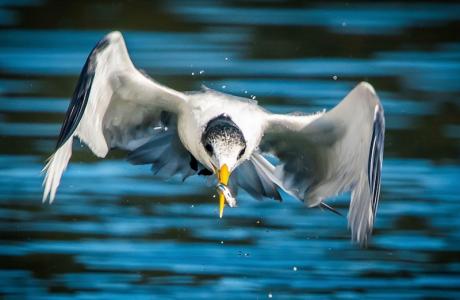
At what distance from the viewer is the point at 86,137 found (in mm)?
7945

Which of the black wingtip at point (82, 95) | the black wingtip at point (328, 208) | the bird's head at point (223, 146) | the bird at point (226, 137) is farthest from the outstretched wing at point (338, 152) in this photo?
the black wingtip at point (82, 95)

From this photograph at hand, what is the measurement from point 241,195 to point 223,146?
1844 millimetres

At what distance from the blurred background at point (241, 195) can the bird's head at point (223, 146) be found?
0.95 metres

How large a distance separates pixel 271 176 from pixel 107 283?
1.08 meters

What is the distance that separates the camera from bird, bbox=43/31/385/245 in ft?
24.9

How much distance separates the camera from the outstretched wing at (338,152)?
761 cm

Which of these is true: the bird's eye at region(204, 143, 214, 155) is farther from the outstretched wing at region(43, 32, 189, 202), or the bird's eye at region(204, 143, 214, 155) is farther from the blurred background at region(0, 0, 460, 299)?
the blurred background at region(0, 0, 460, 299)

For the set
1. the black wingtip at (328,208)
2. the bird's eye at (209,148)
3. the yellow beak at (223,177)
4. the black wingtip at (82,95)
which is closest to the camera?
the black wingtip at (82,95)

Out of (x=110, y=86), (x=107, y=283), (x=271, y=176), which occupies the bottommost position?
(x=107, y=283)

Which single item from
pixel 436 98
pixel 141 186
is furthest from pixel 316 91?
pixel 141 186

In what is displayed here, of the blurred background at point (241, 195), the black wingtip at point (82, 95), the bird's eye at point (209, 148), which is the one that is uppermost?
the black wingtip at point (82, 95)

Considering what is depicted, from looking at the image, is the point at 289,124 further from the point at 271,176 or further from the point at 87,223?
the point at 87,223

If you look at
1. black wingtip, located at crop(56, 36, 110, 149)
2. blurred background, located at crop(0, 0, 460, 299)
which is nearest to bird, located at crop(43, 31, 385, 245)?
black wingtip, located at crop(56, 36, 110, 149)

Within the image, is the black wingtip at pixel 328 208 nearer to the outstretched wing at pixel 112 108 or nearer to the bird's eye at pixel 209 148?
the outstretched wing at pixel 112 108
